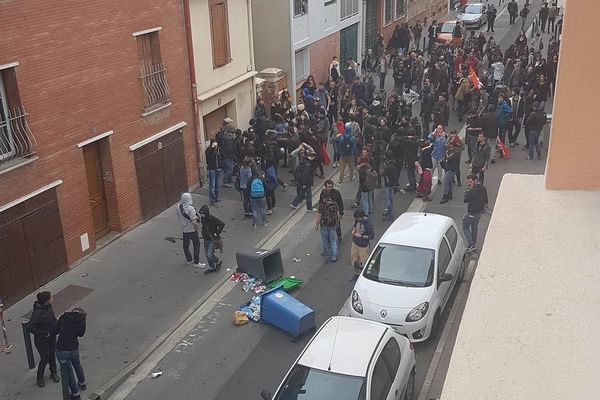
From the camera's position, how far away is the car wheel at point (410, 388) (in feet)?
30.2

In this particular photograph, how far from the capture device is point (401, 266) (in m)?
11.5

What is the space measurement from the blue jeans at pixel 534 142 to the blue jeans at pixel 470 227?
6.65 metres

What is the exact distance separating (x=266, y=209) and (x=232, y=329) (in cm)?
516

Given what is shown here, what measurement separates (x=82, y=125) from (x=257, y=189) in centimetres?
401

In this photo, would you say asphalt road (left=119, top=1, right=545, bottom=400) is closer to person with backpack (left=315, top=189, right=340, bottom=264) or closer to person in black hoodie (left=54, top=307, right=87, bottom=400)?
person with backpack (left=315, top=189, right=340, bottom=264)

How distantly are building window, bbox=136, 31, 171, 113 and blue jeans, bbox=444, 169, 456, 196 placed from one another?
7.15m

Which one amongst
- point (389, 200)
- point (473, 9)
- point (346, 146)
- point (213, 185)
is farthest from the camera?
point (473, 9)

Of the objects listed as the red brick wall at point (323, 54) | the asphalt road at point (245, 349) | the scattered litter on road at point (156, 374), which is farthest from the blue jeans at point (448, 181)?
the red brick wall at point (323, 54)

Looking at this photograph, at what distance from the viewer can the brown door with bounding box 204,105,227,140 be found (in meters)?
19.5

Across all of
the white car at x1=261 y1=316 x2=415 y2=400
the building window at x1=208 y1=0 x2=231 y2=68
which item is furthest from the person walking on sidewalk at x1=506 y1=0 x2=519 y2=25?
the white car at x1=261 y1=316 x2=415 y2=400

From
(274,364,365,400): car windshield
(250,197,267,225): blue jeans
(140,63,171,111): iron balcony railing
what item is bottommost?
(250,197,267,225): blue jeans

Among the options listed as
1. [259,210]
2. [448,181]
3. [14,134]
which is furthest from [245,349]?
[448,181]

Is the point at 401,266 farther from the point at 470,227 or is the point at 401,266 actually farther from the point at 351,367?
the point at 351,367

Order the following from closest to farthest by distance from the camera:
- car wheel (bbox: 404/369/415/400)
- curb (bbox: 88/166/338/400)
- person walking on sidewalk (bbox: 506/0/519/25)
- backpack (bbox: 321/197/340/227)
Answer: car wheel (bbox: 404/369/415/400) < curb (bbox: 88/166/338/400) < backpack (bbox: 321/197/340/227) < person walking on sidewalk (bbox: 506/0/519/25)
